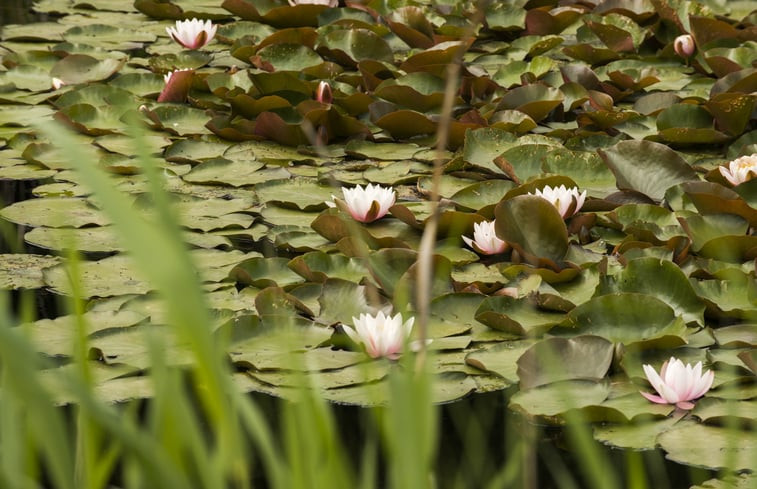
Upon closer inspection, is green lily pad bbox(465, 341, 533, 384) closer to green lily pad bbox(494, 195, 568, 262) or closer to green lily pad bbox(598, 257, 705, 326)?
green lily pad bbox(598, 257, 705, 326)

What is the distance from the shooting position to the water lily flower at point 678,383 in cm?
184

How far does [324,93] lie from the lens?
332 cm

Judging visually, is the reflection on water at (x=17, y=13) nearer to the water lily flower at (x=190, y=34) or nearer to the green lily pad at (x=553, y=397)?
the water lily flower at (x=190, y=34)

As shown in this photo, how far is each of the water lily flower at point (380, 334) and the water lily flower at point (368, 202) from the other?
621 millimetres

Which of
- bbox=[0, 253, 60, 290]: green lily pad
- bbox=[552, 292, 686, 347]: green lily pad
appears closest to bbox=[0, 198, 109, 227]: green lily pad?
bbox=[0, 253, 60, 290]: green lily pad

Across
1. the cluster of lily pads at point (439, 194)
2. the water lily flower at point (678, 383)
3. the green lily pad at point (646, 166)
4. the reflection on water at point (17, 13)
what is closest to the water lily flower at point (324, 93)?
the cluster of lily pads at point (439, 194)

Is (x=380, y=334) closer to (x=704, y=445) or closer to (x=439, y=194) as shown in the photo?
(x=704, y=445)

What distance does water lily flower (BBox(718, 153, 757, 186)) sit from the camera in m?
2.65

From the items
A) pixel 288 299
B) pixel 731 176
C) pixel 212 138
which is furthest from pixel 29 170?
pixel 731 176

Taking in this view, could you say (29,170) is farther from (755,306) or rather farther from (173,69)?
(755,306)

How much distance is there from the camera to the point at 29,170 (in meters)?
3.06

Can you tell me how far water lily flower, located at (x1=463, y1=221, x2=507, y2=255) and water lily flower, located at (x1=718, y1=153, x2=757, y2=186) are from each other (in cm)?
63

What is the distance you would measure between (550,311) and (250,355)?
0.60 m

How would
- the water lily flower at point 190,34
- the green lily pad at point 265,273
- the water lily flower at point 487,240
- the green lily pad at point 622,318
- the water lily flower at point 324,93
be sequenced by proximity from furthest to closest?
the water lily flower at point 190,34 < the water lily flower at point 324,93 < the water lily flower at point 487,240 < the green lily pad at point 265,273 < the green lily pad at point 622,318
